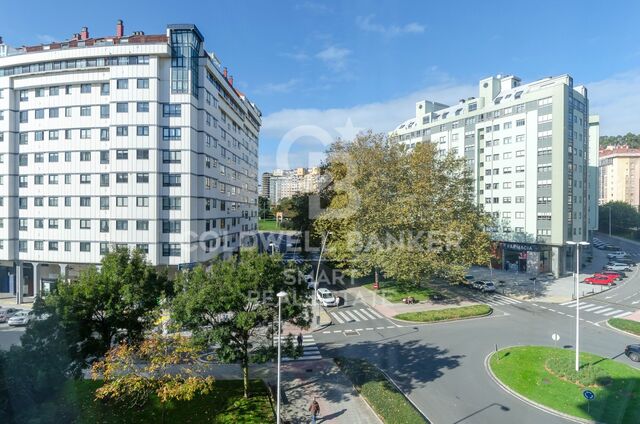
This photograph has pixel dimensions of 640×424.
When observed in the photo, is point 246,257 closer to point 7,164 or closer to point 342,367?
point 342,367

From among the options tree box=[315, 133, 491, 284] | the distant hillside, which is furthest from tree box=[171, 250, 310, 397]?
the distant hillside

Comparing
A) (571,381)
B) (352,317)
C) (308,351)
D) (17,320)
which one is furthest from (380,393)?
(17,320)

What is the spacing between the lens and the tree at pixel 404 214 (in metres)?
34.5

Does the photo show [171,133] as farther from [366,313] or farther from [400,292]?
[400,292]

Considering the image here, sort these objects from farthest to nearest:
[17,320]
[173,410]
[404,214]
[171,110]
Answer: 1. [171,110]
2. [404,214]
3. [17,320]
4. [173,410]

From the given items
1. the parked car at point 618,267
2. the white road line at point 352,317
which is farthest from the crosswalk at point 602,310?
the parked car at point 618,267

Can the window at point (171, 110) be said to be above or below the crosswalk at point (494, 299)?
above

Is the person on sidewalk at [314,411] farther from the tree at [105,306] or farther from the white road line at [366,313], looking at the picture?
the white road line at [366,313]

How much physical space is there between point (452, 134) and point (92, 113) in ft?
175

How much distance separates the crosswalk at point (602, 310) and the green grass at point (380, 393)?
25.1 m

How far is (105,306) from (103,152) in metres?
24.4

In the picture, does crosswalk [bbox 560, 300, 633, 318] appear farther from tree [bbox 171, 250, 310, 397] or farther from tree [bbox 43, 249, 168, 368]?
tree [bbox 43, 249, 168, 368]

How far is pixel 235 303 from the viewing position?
1658 centimetres

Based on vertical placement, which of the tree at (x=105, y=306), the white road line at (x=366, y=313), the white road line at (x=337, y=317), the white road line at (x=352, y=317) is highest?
the tree at (x=105, y=306)
